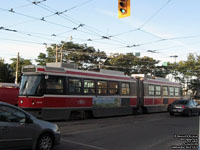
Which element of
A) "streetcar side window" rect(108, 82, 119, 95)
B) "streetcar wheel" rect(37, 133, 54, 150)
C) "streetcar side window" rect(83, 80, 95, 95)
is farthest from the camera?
"streetcar side window" rect(108, 82, 119, 95)

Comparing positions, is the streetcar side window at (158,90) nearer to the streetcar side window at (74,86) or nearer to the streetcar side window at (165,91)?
the streetcar side window at (165,91)

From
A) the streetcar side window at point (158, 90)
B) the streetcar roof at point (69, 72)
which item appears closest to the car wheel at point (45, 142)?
the streetcar roof at point (69, 72)

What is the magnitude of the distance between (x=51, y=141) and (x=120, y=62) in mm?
41402

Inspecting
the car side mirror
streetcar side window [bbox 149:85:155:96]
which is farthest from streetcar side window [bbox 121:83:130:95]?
the car side mirror

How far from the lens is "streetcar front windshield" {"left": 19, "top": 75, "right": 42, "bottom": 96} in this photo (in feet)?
45.0

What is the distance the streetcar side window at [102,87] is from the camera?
56.3ft

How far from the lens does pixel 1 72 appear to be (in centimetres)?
4641

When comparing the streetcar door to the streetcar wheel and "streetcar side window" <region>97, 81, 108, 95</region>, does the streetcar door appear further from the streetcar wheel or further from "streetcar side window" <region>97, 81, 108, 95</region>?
the streetcar wheel

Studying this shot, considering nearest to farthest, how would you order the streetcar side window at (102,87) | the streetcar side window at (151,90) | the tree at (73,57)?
the streetcar side window at (102,87)
the streetcar side window at (151,90)
the tree at (73,57)

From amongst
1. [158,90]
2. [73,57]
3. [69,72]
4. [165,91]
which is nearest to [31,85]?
[69,72]

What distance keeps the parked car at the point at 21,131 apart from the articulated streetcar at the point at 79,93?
22.5 ft

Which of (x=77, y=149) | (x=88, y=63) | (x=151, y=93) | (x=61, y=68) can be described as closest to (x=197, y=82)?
(x=88, y=63)

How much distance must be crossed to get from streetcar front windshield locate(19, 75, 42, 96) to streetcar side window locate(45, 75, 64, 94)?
1.43ft

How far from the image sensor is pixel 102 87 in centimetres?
1750
